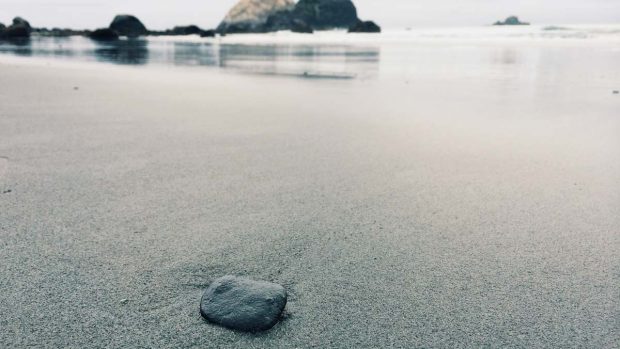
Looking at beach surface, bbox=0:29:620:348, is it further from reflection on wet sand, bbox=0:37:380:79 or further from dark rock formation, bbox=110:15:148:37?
dark rock formation, bbox=110:15:148:37

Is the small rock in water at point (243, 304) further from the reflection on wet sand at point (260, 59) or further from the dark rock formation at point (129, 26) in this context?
the dark rock formation at point (129, 26)

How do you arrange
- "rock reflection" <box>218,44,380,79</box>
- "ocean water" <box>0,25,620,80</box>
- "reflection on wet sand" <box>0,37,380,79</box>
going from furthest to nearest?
"ocean water" <box>0,25,620,80</box>
"reflection on wet sand" <box>0,37,380,79</box>
"rock reflection" <box>218,44,380,79</box>

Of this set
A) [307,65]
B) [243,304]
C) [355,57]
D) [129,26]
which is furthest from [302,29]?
[243,304]

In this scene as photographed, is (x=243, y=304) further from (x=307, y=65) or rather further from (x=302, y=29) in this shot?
(x=302, y=29)

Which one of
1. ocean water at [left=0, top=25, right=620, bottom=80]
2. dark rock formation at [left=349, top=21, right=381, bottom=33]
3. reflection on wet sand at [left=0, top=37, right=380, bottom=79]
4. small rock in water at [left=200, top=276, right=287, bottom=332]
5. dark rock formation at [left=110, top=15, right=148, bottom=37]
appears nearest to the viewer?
small rock in water at [left=200, top=276, right=287, bottom=332]

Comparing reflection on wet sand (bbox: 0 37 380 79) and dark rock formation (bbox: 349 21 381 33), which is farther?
dark rock formation (bbox: 349 21 381 33)

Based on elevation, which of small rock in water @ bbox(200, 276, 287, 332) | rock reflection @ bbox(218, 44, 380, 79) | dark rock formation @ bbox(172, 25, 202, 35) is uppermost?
dark rock formation @ bbox(172, 25, 202, 35)

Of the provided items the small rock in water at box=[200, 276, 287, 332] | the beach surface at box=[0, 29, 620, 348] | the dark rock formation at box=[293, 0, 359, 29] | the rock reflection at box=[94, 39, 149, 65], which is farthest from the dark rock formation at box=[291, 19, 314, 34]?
the small rock in water at box=[200, 276, 287, 332]

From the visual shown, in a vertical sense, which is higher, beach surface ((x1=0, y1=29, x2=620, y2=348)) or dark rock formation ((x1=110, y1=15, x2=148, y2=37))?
dark rock formation ((x1=110, y1=15, x2=148, y2=37))
